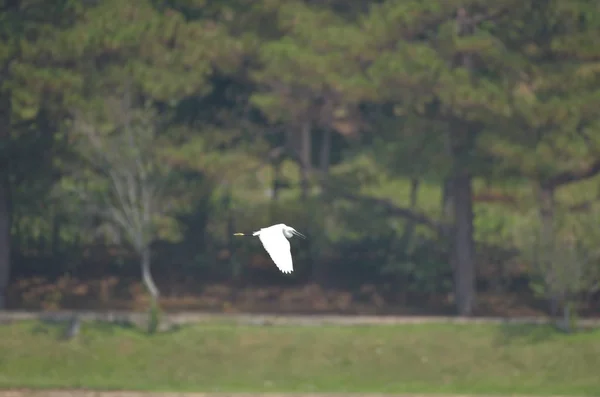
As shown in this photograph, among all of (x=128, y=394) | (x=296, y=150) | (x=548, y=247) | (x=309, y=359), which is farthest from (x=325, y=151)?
(x=128, y=394)

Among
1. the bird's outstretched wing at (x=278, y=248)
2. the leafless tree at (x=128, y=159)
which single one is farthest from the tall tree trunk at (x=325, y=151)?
the bird's outstretched wing at (x=278, y=248)

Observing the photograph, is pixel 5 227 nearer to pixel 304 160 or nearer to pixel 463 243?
pixel 304 160

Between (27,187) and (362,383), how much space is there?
11662mm

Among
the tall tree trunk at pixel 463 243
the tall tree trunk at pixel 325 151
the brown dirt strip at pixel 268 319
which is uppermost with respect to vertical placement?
the tall tree trunk at pixel 325 151

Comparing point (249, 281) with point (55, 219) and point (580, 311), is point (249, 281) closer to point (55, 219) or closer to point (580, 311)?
point (55, 219)

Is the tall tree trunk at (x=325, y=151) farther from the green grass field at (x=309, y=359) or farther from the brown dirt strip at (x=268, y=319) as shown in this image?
the green grass field at (x=309, y=359)

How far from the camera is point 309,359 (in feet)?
81.6

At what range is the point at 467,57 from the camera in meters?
27.3

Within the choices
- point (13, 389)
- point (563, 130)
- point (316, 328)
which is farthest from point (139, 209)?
point (563, 130)

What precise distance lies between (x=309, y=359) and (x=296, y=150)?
26.8ft

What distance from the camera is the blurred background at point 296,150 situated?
26.3 m

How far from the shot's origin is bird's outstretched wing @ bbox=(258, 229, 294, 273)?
11.3m

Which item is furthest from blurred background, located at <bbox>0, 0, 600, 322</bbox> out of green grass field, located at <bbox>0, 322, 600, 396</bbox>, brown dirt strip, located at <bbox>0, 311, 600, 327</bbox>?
green grass field, located at <bbox>0, 322, 600, 396</bbox>

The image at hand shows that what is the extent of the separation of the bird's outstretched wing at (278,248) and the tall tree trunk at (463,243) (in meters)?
16.6
